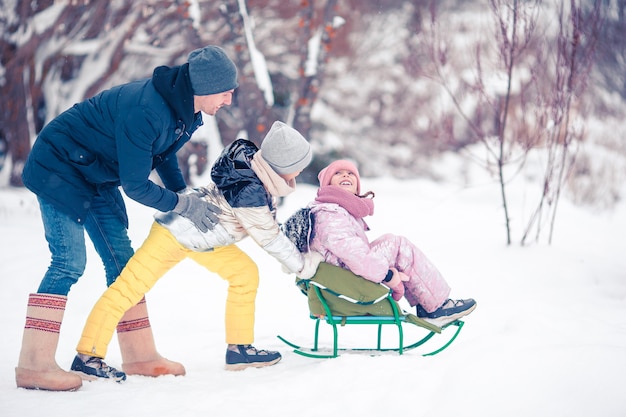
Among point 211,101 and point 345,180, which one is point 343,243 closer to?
point 345,180

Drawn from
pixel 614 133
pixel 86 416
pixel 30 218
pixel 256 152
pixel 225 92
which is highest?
pixel 614 133

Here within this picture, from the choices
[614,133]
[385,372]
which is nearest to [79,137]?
[385,372]

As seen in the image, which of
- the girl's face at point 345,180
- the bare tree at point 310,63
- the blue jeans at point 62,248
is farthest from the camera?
the bare tree at point 310,63

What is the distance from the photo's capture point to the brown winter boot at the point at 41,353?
3.15 meters

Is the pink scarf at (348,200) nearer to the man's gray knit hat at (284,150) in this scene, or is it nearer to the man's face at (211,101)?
the man's gray knit hat at (284,150)

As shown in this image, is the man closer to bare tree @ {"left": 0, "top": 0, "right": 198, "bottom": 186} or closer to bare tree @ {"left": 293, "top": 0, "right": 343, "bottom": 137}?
bare tree @ {"left": 293, "top": 0, "right": 343, "bottom": 137}

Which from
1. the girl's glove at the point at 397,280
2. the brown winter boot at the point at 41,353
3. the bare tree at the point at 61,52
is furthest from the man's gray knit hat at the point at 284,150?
the bare tree at the point at 61,52

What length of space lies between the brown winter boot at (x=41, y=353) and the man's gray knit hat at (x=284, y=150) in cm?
129

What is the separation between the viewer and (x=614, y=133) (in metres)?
14.2

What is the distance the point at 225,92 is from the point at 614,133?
13.0 m

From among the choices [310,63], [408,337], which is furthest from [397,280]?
[310,63]

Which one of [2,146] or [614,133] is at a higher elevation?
[614,133]

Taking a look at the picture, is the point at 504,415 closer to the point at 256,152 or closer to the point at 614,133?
the point at 256,152

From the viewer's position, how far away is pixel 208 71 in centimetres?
322
